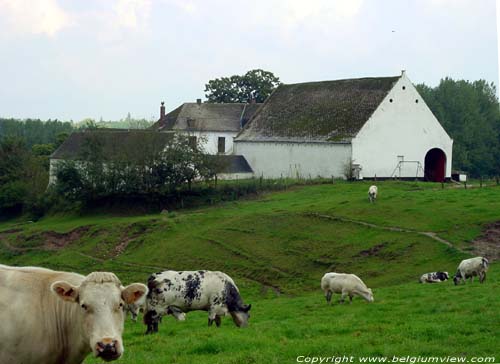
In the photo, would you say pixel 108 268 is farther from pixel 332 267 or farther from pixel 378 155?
pixel 378 155

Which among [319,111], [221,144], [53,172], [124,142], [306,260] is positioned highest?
[319,111]

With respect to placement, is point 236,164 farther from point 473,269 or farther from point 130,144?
point 473,269

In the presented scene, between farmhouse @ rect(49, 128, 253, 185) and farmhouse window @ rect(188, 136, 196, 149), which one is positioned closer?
farmhouse @ rect(49, 128, 253, 185)

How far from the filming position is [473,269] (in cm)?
2923

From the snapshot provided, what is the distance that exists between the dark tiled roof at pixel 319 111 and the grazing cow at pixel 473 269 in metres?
35.7

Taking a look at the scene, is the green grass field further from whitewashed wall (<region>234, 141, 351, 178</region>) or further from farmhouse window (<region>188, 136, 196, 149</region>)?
farmhouse window (<region>188, 136, 196, 149</region>)

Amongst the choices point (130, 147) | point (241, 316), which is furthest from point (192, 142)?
point (241, 316)

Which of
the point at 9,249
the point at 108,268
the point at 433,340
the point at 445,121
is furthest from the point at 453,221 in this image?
the point at 445,121

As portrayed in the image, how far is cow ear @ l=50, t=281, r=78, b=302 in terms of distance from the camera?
10.3 meters

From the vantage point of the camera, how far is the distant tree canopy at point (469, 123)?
9294 cm

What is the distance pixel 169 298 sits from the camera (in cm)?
2098

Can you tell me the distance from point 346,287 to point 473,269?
6.31 m

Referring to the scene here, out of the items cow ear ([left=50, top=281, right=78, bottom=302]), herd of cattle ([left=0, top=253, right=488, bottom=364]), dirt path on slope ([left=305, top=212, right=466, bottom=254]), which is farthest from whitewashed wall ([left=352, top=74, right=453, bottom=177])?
cow ear ([left=50, top=281, right=78, bottom=302])

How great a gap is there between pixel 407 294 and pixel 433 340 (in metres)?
10.9
